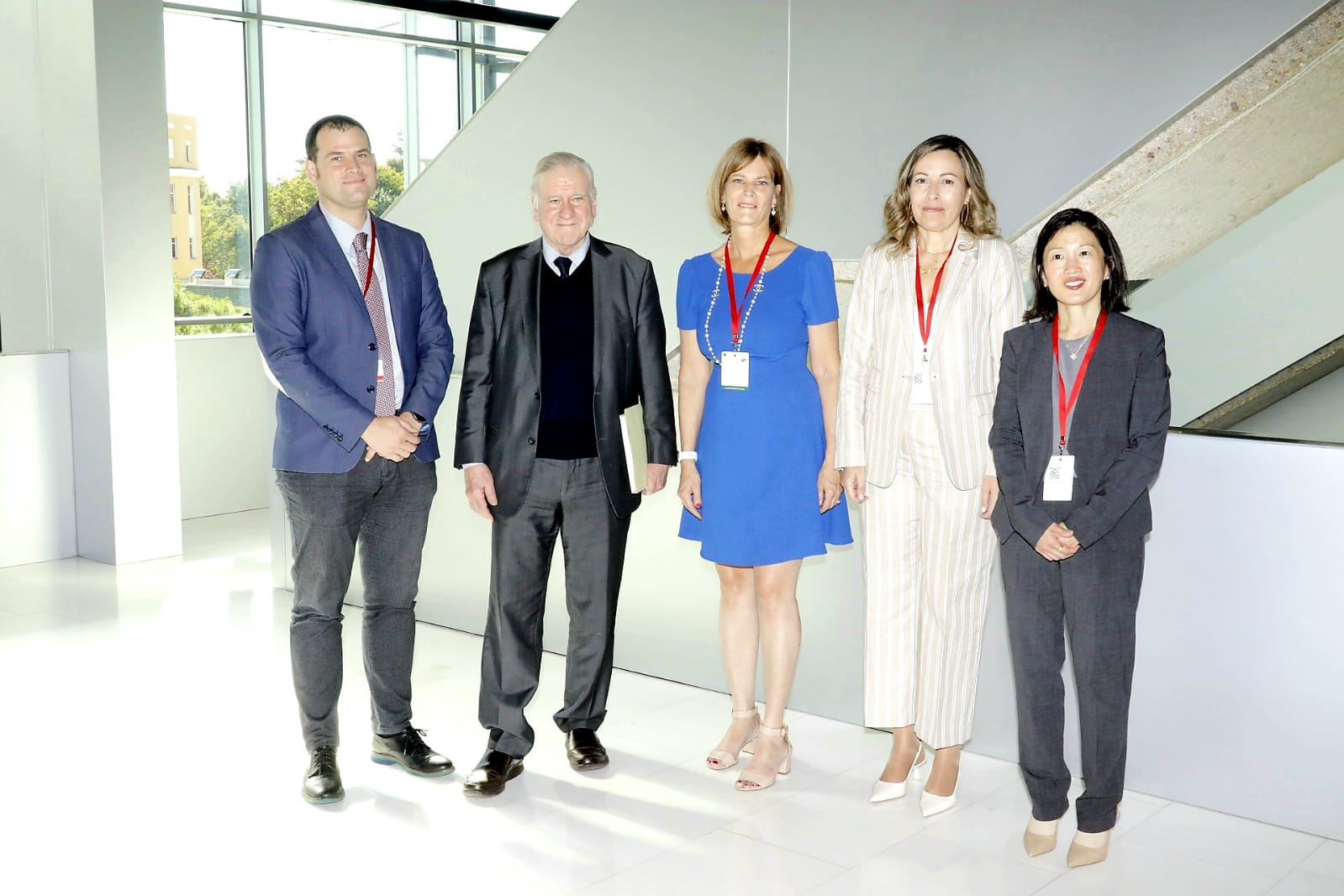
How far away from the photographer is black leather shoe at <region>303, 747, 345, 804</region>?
351cm

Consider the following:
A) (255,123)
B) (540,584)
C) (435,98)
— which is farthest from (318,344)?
(435,98)

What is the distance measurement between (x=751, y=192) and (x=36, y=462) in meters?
5.05

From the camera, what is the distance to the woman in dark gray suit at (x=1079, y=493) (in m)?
2.90

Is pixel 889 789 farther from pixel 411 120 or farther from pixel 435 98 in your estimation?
pixel 435 98

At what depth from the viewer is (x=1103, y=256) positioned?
295 cm

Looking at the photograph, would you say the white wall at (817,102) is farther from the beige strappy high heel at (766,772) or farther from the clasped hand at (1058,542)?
the beige strappy high heel at (766,772)

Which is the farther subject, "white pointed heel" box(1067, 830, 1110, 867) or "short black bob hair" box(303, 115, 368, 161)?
"short black bob hair" box(303, 115, 368, 161)

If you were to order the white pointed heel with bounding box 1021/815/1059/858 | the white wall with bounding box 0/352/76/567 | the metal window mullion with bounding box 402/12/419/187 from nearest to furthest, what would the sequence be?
the white pointed heel with bounding box 1021/815/1059/858, the white wall with bounding box 0/352/76/567, the metal window mullion with bounding box 402/12/419/187

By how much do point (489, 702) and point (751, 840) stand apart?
0.86m

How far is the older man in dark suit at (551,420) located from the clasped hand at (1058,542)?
112 cm

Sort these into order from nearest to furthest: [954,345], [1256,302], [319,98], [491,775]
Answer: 1. [954,345]
2. [1256,302]
3. [491,775]
4. [319,98]

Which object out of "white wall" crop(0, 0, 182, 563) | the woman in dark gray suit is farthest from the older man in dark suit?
"white wall" crop(0, 0, 182, 563)

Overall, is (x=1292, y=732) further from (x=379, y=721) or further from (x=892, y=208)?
(x=379, y=721)

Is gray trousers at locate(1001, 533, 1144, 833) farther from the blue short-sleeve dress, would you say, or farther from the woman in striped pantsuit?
the blue short-sleeve dress
